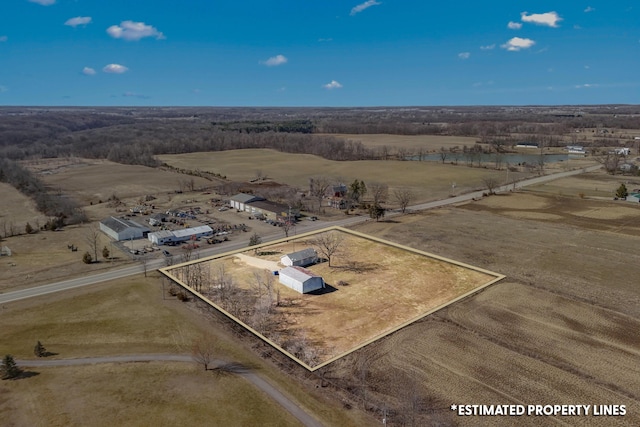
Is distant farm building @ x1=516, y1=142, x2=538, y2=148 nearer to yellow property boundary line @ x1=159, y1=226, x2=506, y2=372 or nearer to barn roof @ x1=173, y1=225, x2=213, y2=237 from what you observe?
yellow property boundary line @ x1=159, y1=226, x2=506, y2=372

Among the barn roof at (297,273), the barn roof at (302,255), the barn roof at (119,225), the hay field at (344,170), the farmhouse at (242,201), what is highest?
the hay field at (344,170)

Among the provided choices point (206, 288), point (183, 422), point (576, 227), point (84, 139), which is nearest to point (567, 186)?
point (576, 227)

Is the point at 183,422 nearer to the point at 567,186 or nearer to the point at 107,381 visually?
the point at 107,381

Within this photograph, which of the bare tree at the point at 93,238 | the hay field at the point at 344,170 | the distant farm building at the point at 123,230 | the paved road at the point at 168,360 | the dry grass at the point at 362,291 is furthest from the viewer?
the hay field at the point at 344,170

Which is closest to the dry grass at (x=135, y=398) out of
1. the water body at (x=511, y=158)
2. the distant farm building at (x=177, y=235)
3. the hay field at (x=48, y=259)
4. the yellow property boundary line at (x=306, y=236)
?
the yellow property boundary line at (x=306, y=236)

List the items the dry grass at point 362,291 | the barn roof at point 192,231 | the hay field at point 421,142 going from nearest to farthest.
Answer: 1. the dry grass at point 362,291
2. the barn roof at point 192,231
3. the hay field at point 421,142

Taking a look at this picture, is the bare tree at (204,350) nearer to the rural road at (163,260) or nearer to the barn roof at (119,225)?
the rural road at (163,260)
